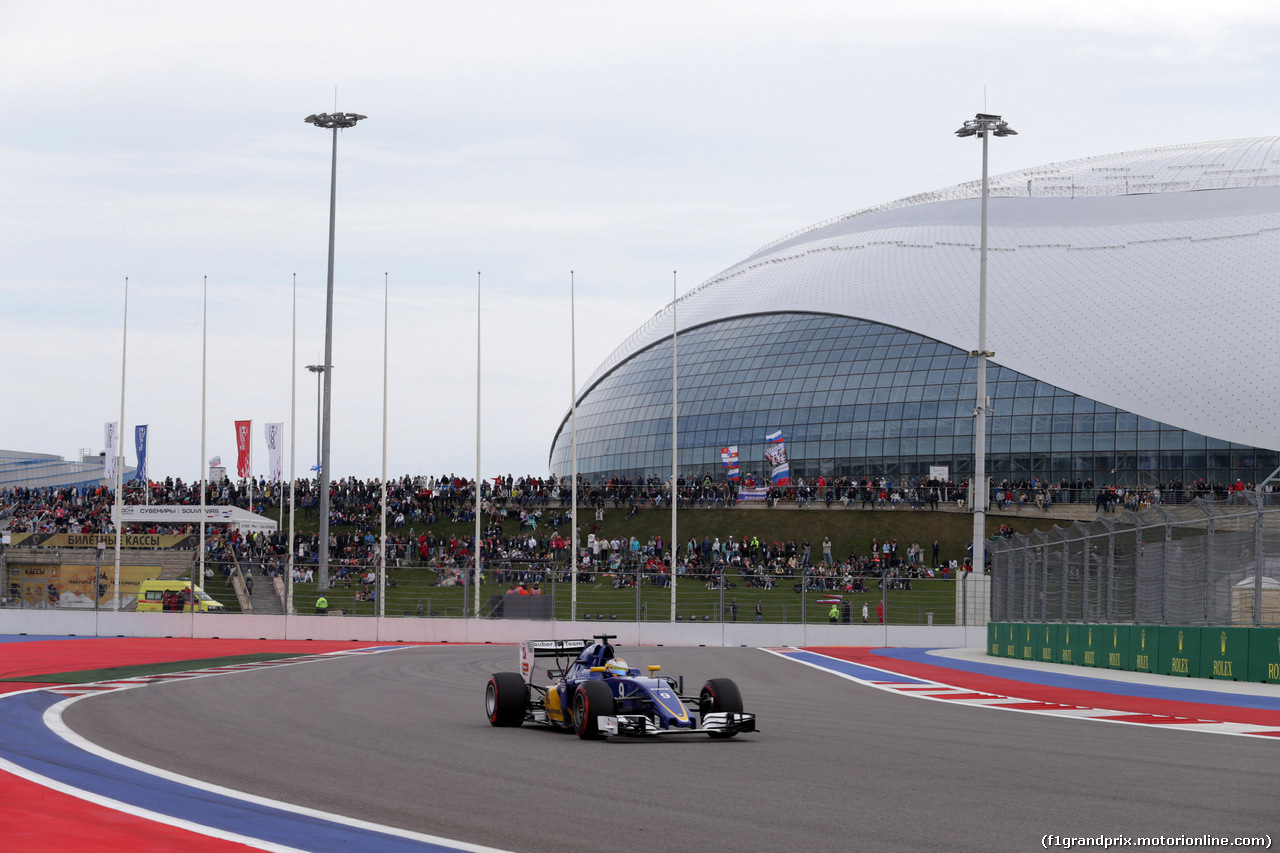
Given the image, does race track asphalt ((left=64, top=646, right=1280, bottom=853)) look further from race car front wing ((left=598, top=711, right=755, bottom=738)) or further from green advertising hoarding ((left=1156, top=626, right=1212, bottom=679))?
green advertising hoarding ((left=1156, top=626, right=1212, bottom=679))

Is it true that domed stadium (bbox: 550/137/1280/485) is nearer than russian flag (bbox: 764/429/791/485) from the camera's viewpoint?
Yes

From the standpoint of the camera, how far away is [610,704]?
13.7 metres

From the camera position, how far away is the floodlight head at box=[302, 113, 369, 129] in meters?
51.6

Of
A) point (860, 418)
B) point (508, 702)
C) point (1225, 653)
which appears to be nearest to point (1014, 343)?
point (860, 418)

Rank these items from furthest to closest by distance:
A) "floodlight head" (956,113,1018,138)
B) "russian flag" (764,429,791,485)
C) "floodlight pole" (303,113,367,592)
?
"russian flag" (764,429,791,485)
"floodlight pole" (303,113,367,592)
"floodlight head" (956,113,1018,138)

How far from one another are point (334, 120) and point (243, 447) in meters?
24.1

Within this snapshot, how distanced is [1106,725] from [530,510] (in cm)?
5119

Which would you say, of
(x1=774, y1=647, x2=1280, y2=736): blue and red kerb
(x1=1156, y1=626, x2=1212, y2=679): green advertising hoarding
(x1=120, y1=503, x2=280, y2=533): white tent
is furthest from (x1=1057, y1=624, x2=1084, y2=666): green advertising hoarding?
(x1=120, y1=503, x2=280, y2=533): white tent

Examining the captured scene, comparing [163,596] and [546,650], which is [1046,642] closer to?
[546,650]

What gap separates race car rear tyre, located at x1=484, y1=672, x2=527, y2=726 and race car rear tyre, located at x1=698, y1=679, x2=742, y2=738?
205 centimetres

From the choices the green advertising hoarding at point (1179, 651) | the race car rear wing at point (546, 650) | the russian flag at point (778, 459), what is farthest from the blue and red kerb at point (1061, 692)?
the russian flag at point (778, 459)

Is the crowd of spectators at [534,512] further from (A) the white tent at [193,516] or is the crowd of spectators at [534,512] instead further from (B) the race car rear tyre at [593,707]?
(B) the race car rear tyre at [593,707]

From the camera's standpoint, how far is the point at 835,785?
1020 cm

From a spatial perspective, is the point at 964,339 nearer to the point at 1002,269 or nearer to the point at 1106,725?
the point at 1002,269
